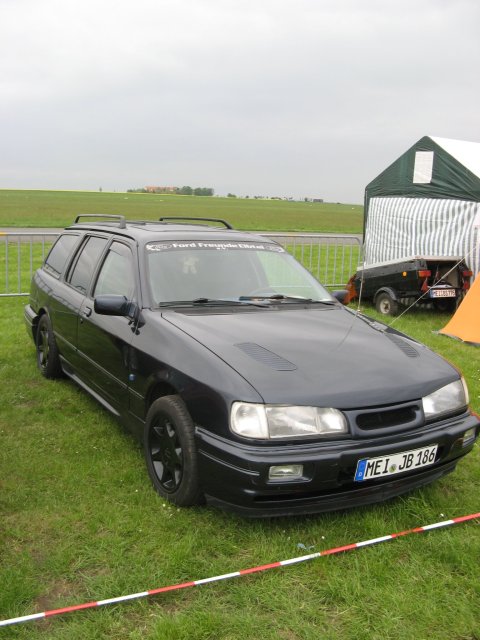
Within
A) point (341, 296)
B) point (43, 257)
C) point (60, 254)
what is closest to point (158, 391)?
point (341, 296)

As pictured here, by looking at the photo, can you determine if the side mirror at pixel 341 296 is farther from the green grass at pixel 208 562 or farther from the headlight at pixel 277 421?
the headlight at pixel 277 421

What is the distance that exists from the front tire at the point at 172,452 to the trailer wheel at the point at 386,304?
22.5 feet

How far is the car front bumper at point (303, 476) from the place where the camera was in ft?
9.14

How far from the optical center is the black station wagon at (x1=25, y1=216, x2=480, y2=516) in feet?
9.35

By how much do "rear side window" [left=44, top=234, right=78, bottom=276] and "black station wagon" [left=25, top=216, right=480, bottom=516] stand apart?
0.98m

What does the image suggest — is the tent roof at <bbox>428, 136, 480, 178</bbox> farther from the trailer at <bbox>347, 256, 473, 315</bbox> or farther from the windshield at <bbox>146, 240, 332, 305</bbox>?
the windshield at <bbox>146, 240, 332, 305</bbox>

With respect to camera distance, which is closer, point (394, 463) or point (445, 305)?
point (394, 463)

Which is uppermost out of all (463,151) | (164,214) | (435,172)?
(463,151)

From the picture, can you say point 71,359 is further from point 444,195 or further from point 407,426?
point 444,195

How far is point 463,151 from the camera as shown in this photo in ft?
36.5

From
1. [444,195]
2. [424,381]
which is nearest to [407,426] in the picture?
[424,381]

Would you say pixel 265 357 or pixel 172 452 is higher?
pixel 265 357

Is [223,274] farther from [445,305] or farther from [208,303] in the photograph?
[445,305]

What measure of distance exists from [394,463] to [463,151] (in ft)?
31.5
